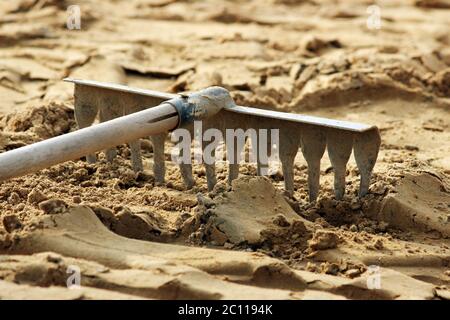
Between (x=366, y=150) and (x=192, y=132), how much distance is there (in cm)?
88

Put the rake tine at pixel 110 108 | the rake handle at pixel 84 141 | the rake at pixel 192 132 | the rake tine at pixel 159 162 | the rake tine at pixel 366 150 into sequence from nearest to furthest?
the rake handle at pixel 84 141, the rake at pixel 192 132, the rake tine at pixel 366 150, the rake tine at pixel 159 162, the rake tine at pixel 110 108

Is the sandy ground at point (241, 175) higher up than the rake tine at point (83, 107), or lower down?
lower down

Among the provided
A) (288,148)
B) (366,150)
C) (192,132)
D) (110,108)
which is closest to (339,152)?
(366,150)

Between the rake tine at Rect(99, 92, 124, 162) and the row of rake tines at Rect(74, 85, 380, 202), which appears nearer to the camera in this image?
the row of rake tines at Rect(74, 85, 380, 202)

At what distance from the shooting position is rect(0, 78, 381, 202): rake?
383 cm

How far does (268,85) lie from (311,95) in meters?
0.30

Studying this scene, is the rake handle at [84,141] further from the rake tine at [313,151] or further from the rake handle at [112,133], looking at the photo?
the rake tine at [313,151]

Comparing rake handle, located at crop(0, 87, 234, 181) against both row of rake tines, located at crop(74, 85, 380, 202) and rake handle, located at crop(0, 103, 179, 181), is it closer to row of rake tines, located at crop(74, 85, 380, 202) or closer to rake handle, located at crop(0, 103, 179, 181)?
rake handle, located at crop(0, 103, 179, 181)

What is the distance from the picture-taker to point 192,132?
4504 mm

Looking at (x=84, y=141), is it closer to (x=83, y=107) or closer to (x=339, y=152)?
(x=83, y=107)

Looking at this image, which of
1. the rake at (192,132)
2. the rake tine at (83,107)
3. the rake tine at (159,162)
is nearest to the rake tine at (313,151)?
the rake at (192,132)

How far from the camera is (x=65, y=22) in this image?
725 cm

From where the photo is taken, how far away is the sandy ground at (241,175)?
3.36m

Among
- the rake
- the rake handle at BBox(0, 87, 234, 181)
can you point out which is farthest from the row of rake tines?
the rake handle at BBox(0, 87, 234, 181)
